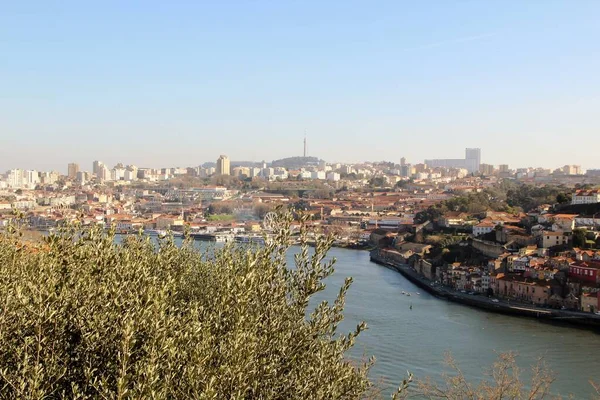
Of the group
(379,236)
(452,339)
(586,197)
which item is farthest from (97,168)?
(452,339)

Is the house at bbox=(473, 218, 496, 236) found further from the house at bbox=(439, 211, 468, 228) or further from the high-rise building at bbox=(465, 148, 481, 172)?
the high-rise building at bbox=(465, 148, 481, 172)

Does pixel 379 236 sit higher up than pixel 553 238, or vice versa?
pixel 553 238

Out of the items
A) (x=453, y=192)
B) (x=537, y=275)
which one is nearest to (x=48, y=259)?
(x=537, y=275)

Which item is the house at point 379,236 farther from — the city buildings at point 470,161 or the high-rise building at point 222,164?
the city buildings at point 470,161

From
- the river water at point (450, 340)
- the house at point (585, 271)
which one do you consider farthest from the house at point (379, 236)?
the house at point (585, 271)

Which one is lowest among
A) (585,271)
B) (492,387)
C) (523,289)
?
(523,289)

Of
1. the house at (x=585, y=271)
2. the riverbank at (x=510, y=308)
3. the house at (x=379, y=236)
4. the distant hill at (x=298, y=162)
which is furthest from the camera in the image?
the distant hill at (x=298, y=162)

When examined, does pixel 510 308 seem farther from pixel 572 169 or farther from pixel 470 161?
pixel 470 161

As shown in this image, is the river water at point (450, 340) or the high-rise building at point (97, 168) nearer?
the river water at point (450, 340)
